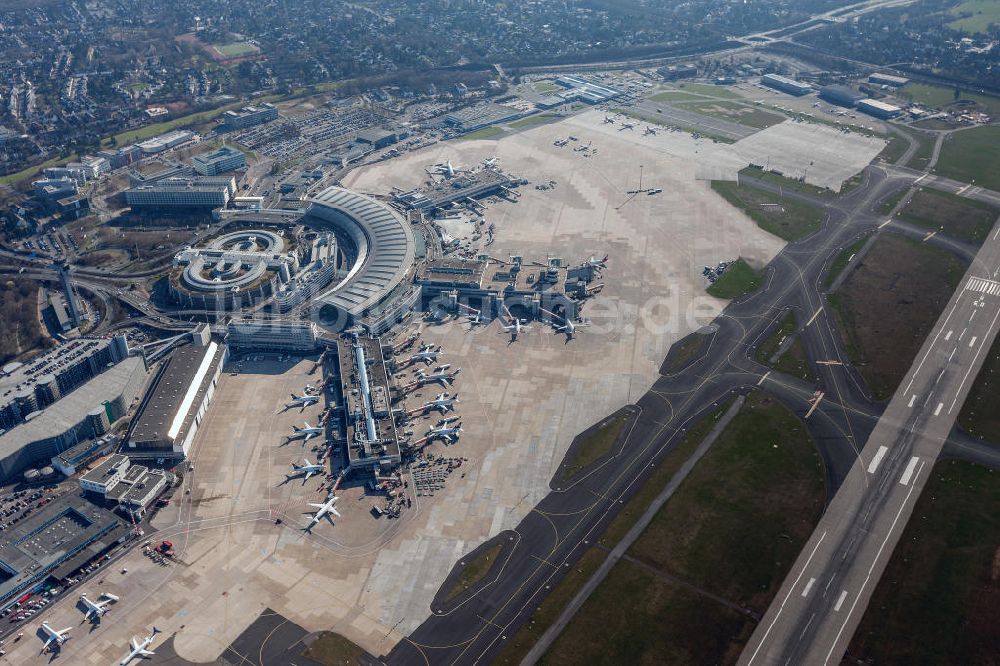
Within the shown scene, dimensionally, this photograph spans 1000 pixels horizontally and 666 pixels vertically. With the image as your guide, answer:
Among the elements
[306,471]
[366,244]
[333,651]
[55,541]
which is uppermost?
[366,244]

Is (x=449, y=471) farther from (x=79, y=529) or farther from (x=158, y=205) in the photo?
(x=158, y=205)

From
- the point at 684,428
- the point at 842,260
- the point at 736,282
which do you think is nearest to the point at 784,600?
the point at 684,428

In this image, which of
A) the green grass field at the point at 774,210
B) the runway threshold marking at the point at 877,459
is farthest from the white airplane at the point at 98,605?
the green grass field at the point at 774,210

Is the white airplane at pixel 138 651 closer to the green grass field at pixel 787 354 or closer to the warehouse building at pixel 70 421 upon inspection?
the warehouse building at pixel 70 421

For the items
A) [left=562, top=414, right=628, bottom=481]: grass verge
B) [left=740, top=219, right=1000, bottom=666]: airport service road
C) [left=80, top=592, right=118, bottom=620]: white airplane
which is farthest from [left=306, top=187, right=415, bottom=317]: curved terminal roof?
[left=740, top=219, right=1000, bottom=666]: airport service road

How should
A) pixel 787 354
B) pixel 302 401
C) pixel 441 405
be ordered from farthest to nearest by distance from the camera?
pixel 787 354, pixel 302 401, pixel 441 405

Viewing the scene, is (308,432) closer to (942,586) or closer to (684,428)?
(684,428)
